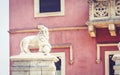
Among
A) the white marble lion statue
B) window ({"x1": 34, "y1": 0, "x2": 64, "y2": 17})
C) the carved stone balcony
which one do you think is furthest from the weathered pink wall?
the white marble lion statue

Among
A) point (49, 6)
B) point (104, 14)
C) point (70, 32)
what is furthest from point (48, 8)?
point (104, 14)

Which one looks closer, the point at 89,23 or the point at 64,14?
the point at 89,23

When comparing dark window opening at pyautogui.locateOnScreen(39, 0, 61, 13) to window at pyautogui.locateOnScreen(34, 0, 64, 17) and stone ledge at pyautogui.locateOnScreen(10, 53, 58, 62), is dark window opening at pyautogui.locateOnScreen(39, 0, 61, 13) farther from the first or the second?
stone ledge at pyautogui.locateOnScreen(10, 53, 58, 62)

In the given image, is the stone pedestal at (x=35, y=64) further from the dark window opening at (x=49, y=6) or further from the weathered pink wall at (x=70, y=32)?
the dark window opening at (x=49, y=6)

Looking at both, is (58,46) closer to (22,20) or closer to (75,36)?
(75,36)

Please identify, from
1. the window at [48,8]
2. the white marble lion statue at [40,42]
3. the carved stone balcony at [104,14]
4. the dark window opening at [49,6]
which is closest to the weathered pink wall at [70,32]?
the window at [48,8]

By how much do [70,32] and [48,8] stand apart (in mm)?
1426

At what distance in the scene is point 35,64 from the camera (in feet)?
33.0

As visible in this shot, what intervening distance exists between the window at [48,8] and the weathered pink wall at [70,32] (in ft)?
0.55

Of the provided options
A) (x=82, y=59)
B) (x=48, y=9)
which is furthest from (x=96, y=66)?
(x=48, y=9)

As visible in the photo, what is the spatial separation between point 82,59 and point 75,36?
966 mm

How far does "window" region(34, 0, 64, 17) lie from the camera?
17516 millimetres

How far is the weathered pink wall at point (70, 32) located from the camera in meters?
16.9

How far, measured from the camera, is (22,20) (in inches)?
709
